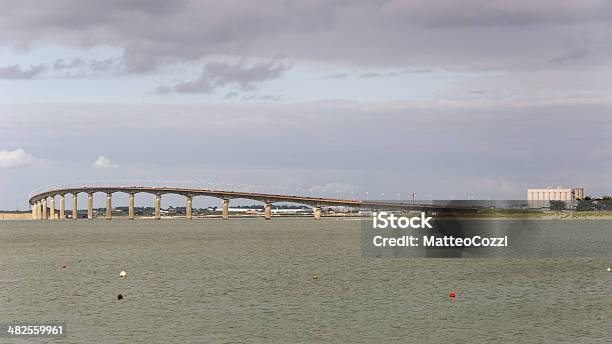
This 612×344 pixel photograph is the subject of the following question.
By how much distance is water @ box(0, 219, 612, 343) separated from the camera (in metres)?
37.7

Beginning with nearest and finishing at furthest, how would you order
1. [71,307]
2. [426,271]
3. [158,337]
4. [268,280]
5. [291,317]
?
[158,337] → [291,317] → [71,307] → [268,280] → [426,271]

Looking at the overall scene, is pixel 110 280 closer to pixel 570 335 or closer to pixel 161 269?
pixel 161 269

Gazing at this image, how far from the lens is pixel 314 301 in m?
49.4

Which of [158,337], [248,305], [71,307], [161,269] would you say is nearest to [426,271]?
[161,269]

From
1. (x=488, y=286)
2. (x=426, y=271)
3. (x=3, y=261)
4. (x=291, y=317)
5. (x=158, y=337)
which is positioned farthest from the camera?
(x=3, y=261)

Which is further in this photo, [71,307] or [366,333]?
[71,307]

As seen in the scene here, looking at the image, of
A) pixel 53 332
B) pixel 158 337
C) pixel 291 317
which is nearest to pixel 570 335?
pixel 291 317

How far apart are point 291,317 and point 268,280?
20.5 m

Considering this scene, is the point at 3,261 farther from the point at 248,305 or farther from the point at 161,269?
the point at 248,305

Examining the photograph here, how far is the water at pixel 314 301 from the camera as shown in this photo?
3766cm

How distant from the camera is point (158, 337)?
3675 centimetres

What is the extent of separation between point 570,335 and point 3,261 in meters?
64.1

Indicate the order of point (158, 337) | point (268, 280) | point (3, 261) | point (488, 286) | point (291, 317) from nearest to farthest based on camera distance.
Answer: point (158, 337) < point (291, 317) < point (488, 286) < point (268, 280) < point (3, 261)

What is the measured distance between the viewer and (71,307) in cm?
4653
